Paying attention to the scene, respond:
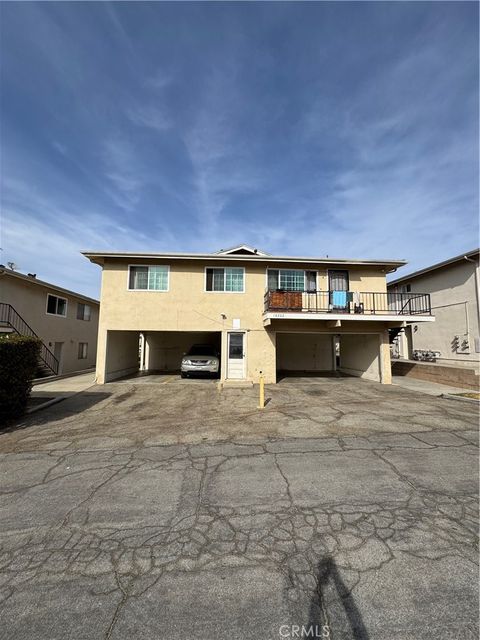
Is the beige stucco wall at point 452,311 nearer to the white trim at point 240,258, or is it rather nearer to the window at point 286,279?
the white trim at point 240,258

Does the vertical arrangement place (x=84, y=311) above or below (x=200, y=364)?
above

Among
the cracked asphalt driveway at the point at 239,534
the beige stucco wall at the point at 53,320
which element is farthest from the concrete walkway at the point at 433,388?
the beige stucco wall at the point at 53,320

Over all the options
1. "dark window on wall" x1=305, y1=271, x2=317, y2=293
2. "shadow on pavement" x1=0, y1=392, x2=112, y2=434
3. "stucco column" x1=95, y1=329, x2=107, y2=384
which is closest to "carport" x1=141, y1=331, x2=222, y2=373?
"stucco column" x1=95, y1=329, x2=107, y2=384

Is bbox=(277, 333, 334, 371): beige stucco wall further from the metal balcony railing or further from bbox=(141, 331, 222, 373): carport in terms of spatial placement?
the metal balcony railing

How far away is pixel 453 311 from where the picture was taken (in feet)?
54.5

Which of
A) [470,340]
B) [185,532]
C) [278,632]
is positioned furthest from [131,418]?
[470,340]

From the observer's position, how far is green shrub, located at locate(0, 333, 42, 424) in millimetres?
7250

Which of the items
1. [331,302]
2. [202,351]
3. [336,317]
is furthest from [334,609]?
[202,351]

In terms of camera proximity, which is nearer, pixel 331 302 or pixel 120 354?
pixel 331 302

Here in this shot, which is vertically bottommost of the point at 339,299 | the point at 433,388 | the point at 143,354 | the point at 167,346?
the point at 433,388

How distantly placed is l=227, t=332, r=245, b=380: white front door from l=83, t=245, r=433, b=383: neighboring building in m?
0.05

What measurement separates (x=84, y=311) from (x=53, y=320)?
3.44 meters

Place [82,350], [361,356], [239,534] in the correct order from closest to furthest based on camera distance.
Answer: [239,534]
[361,356]
[82,350]

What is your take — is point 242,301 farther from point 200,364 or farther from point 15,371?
point 15,371
